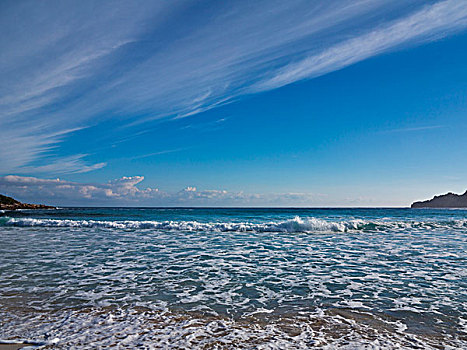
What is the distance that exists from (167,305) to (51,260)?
635 cm

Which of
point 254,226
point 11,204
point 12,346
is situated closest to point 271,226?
point 254,226

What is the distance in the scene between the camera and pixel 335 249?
12.3 m

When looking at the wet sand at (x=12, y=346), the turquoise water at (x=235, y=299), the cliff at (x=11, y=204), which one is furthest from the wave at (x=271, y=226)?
the cliff at (x=11, y=204)

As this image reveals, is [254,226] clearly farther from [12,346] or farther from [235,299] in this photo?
[12,346]

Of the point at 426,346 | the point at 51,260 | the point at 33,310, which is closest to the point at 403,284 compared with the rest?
the point at 426,346

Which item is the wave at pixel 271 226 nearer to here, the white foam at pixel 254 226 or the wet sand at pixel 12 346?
the white foam at pixel 254 226

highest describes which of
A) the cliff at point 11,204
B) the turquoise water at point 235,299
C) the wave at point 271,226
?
the cliff at point 11,204

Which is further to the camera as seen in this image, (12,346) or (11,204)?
(11,204)

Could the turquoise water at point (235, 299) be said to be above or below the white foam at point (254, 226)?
below

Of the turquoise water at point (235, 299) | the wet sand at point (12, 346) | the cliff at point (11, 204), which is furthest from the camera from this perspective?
the cliff at point (11, 204)

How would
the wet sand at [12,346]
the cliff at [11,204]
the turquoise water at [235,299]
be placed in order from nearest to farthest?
the wet sand at [12,346] < the turquoise water at [235,299] < the cliff at [11,204]

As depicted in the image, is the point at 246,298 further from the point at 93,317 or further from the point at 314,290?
the point at 93,317

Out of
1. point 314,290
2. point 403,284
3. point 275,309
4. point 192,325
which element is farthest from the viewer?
point 403,284

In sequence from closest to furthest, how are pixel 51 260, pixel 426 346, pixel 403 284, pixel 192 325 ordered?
pixel 426 346, pixel 192 325, pixel 403 284, pixel 51 260
